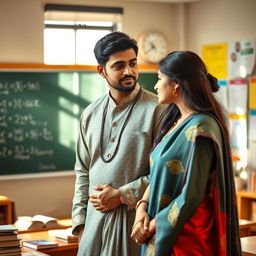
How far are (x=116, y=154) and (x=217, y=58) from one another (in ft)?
11.5

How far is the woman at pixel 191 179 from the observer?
2.04 metres

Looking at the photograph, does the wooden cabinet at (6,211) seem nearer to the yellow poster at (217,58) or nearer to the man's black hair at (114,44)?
the yellow poster at (217,58)

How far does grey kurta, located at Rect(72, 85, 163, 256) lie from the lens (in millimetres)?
2631

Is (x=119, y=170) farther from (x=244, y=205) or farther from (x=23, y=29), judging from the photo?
(x=23, y=29)

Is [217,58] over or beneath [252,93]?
over

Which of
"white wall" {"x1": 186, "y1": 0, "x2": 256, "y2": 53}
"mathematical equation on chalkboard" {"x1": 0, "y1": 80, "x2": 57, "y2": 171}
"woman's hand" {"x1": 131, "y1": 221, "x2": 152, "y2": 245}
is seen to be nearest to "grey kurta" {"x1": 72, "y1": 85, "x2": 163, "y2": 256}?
"woman's hand" {"x1": 131, "y1": 221, "x2": 152, "y2": 245}

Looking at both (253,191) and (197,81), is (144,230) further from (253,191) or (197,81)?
(253,191)

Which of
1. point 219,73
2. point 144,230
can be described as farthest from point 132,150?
point 219,73

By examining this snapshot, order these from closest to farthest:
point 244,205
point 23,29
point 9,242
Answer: point 9,242, point 244,205, point 23,29

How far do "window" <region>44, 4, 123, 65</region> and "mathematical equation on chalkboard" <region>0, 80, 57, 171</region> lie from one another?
439mm

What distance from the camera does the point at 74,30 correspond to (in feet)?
19.8

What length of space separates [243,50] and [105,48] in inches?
125

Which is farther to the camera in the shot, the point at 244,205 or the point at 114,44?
the point at 244,205

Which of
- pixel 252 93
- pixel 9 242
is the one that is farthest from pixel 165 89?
pixel 252 93
